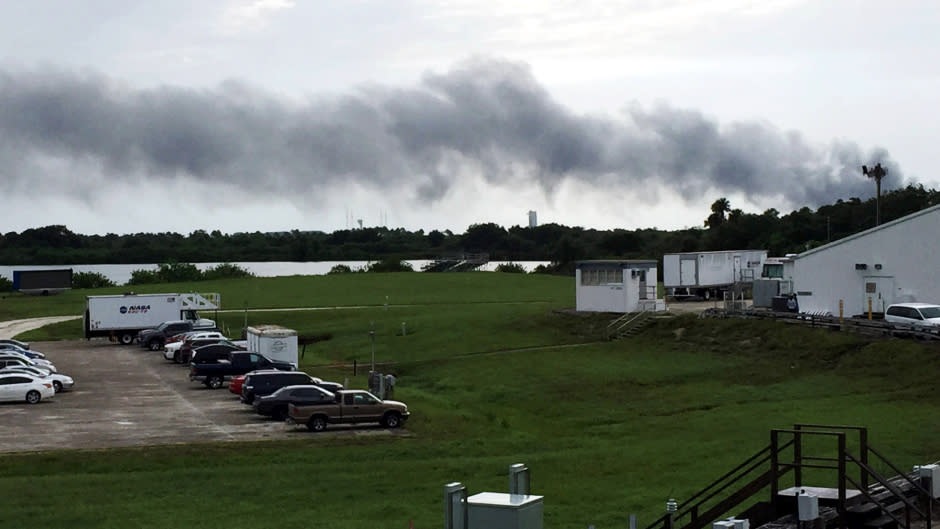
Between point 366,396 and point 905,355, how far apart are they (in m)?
23.7

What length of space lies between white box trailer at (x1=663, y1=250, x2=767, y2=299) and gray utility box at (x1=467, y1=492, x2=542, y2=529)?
69.6 meters

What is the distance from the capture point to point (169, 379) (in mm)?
55594

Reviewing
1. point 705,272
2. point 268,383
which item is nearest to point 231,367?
point 268,383

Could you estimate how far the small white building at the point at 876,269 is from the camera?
56.0 m

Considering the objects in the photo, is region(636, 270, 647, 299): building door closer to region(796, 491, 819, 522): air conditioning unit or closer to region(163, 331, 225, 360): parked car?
region(163, 331, 225, 360): parked car

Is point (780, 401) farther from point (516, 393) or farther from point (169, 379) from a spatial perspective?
point (169, 379)

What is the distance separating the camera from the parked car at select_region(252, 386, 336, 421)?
40.0 meters

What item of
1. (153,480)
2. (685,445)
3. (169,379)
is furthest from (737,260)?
(153,480)

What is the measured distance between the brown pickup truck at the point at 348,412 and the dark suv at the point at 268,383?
4590 millimetres

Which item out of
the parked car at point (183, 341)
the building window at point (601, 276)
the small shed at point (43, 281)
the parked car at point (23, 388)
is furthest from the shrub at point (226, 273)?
the parked car at point (23, 388)

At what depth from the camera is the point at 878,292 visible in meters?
58.5

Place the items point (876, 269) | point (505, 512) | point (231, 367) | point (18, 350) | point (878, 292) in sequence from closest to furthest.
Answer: point (505, 512), point (231, 367), point (876, 269), point (878, 292), point (18, 350)

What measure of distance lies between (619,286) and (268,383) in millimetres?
30607

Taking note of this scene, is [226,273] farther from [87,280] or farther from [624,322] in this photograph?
[624,322]
